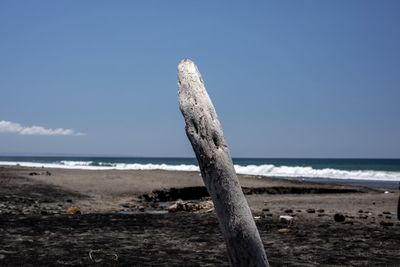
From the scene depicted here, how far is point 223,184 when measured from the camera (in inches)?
153

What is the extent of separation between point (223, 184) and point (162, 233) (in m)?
6.15

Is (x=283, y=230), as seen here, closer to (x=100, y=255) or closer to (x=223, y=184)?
(x=100, y=255)

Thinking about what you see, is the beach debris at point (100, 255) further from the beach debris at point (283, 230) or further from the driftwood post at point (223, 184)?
the driftwood post at point (223, 184)

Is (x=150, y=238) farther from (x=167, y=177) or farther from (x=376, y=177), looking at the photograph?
(x=376, y=177)

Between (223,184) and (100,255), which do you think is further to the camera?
(100,255)

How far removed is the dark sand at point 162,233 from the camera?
7.45 m

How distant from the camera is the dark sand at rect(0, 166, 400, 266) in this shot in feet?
24.4

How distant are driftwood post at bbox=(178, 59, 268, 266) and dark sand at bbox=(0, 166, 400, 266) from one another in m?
3.29

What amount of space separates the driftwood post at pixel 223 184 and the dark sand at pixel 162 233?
329 centimetres

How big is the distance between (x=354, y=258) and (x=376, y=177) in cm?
4356

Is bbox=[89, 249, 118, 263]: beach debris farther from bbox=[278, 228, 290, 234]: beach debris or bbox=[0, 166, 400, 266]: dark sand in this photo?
bbox=[278, 228, 290, 234]: beach debris

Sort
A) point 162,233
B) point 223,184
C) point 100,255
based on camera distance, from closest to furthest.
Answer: point 223,184
point 100,255
point 162,233

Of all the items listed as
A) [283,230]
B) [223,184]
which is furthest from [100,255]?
[223,184]

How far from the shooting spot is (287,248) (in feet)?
27.6
